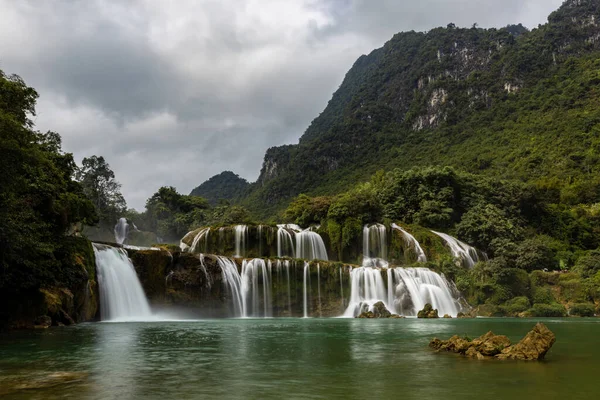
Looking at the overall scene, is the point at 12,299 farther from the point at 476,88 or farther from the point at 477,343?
the point at 476,88

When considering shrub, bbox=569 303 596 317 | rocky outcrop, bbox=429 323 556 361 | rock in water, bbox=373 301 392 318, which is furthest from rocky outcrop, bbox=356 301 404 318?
rocky outcrop, bbox=429 323 556 361

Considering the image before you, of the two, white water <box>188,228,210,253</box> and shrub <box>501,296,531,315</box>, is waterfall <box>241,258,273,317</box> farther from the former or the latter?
shrub <box>501,296,531,315</box>

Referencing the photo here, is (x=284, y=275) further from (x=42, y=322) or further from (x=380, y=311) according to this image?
(x=42, y=322)

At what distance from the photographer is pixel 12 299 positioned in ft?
59.7

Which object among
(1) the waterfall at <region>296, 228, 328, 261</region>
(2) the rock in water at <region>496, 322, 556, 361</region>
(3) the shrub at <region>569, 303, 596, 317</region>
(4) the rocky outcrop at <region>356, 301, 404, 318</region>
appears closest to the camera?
(2) the rock in water at <region>496, 322, 556, 361</region>

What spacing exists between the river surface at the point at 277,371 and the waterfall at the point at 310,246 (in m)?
26.6

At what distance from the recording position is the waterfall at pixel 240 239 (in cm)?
3969

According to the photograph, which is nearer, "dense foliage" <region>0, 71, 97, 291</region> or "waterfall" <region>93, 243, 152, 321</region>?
"dense foliage" <region>0, 71, 97, 291</region>

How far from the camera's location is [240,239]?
40031 mm

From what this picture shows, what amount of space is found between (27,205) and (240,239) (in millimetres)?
22531

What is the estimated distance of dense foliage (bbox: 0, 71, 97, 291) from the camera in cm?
1369

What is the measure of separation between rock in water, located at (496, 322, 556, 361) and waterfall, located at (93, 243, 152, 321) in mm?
21309

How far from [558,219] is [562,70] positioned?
62413mm

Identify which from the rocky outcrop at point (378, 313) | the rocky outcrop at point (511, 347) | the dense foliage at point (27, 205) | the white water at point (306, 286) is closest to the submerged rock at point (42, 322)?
the dense foliage at point (27, 205)
